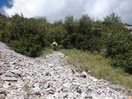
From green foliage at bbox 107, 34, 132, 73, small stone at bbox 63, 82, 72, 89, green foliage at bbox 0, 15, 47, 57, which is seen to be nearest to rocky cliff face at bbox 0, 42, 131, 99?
small stone at bbox 63, 82, 72, 89

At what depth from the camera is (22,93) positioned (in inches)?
501

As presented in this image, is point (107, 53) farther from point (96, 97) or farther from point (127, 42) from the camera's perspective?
point (96, 97)

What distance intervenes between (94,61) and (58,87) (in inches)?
688

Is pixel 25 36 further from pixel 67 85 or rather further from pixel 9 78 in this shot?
pixel 67 85

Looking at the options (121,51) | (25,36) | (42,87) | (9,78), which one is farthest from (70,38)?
(42,87)

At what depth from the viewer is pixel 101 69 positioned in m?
26.5

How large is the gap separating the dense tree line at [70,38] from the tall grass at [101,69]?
109cm

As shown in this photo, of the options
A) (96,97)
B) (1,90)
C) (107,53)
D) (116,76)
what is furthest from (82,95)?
(107,53)

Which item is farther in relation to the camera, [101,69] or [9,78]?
[101,69]

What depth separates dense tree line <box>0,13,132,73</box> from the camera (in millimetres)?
31297

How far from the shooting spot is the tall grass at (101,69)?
24078 mm

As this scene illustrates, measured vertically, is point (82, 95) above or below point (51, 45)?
below

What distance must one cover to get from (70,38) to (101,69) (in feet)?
40.5

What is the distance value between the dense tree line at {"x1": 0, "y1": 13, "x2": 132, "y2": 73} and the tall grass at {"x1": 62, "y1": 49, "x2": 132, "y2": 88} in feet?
3.59
